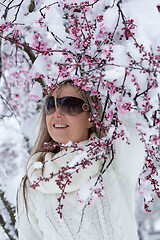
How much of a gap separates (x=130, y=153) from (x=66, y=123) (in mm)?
360

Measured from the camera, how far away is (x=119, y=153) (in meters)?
1.46

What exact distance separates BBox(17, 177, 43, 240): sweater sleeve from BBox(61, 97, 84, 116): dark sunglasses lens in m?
0.50

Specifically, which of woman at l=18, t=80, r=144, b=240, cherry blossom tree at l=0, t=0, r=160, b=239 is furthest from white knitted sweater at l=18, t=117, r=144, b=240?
cherry blossom tree at l=0, t=0, r=160, b=239

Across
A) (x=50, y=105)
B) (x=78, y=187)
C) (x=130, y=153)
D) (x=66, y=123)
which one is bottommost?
(x=78, y=187)

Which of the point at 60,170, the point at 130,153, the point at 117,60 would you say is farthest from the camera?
the point at 60,170

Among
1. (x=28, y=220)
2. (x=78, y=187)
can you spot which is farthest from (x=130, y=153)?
(x=28, y=220)

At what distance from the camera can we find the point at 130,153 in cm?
141

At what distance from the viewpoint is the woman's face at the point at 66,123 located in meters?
1.58

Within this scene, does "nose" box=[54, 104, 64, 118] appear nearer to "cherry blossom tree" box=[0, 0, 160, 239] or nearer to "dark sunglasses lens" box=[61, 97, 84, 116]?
"dark sunglasses lens" box=[61, 97, 84, 116]

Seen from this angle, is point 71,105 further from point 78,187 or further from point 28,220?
point 28,220

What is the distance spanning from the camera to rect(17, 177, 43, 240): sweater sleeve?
1.72 metres

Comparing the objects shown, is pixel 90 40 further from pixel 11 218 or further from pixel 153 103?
pixel 11 218

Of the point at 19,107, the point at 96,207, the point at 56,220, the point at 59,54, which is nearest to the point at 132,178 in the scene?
the point at 96,207

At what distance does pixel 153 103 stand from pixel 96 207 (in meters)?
0.80
